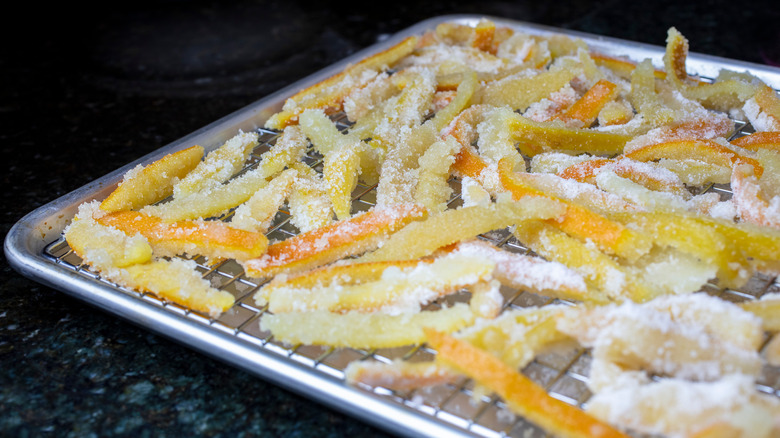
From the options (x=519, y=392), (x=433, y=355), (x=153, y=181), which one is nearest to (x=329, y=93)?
(x=153, y=181)

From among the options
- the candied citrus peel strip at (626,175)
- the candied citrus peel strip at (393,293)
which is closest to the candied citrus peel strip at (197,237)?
the candied citrus peel strip at (393,293)

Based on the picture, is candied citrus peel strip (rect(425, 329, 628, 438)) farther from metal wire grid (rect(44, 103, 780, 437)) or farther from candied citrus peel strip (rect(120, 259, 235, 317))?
candied citrus peel strip (rect(120, 259, 235, 317))

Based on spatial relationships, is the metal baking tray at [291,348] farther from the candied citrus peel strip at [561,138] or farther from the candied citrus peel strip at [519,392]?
the candied citrus peel strip at [561,138]

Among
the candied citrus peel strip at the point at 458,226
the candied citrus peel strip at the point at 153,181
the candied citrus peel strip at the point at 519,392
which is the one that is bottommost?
the candied citrus peel strip at the point at 153,181

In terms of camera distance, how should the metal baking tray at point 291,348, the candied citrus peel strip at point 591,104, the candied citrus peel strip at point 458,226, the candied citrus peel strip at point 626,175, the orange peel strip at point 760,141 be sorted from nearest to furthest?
the metal baking tray at point 291,348 < the candied citrus peel strip at point 458,226 < the candied citrus peel strip at point 626,175 < the orange peel strip at point 760,141 < the candied citrus peel strip at point 591,104

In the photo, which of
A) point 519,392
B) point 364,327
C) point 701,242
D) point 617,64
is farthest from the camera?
point 617,64

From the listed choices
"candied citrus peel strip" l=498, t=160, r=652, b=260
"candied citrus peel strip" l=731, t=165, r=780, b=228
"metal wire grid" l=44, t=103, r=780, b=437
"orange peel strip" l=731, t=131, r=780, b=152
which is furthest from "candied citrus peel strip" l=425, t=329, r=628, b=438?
"orange peel strip" l=731, t=131, r=780, b=152

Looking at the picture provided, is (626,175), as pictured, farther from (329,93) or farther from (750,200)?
(329,93)
